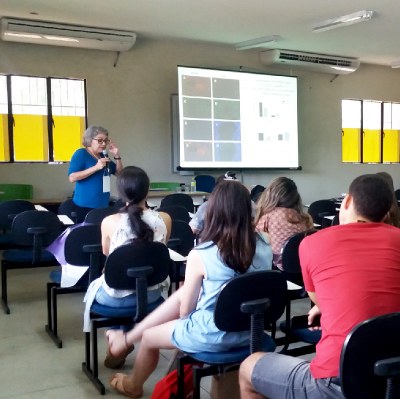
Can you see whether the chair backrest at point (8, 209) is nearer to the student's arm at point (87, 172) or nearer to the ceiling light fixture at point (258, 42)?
the student's arm at point (87, 172)

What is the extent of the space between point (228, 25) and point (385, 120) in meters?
4.81

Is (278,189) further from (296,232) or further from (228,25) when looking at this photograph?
(228,25)

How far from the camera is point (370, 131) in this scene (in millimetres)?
9969

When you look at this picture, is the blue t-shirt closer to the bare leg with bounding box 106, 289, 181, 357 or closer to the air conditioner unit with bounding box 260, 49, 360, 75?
the bare leg with bounding box 106, 289, 181, 357

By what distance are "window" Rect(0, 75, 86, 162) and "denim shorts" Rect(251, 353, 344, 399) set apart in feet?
19.5

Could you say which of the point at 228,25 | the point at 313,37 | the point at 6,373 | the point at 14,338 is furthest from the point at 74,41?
the point at 6,373

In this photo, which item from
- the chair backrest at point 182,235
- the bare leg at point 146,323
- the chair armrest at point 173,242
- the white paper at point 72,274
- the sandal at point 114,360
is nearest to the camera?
the bare leg at point 146,323

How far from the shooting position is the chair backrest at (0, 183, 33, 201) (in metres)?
6.54

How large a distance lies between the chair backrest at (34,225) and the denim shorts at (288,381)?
2.31 meters

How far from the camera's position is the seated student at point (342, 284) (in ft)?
4.86

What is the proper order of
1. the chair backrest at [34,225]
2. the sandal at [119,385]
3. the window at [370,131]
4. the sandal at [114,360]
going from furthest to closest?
the window at [370,131] < the chair backrest at [34,225] < the sandal at [114,360] < the sandal at [119,385]

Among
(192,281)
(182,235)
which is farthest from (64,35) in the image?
(192,281)

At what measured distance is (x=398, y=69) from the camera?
10.2m

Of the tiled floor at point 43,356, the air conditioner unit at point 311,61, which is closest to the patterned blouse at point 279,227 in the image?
the tiled floor at point 43,356
